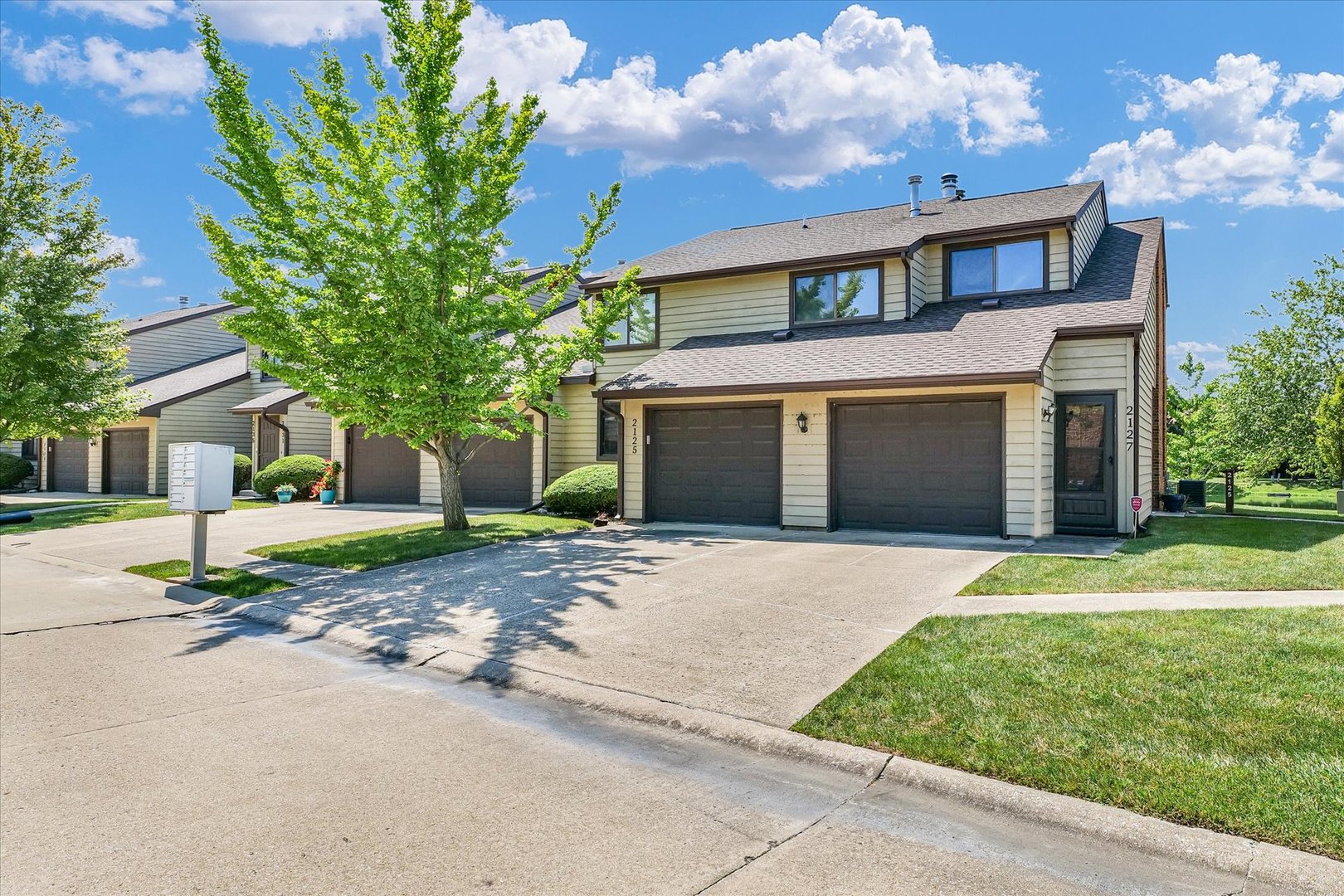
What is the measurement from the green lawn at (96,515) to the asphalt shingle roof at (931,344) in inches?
470

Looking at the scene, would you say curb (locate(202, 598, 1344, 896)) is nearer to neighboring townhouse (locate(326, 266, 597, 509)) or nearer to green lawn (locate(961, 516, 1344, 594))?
green lawn (locate(961, 516, 1344, 594))

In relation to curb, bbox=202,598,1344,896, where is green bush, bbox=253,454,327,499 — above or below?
above

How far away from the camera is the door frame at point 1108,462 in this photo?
12.7 m

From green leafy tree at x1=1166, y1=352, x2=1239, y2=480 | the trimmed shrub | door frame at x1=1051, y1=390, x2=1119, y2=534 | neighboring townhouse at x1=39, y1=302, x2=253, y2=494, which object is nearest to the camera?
door frame at x1=1051, y1=390, x2=1119, y2=534

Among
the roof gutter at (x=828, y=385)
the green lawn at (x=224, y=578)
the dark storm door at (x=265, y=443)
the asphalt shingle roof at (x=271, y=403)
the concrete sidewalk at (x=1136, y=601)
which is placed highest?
the asphalt shingle roof at (x=271, y=403)

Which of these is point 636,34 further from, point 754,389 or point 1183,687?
Answer: point 1183,687

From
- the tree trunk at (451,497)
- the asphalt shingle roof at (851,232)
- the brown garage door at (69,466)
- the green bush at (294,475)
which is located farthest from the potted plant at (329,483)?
the brown garage door at (69,466)

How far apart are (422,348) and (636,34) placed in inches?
308

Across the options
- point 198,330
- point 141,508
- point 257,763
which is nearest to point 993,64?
point 257,763

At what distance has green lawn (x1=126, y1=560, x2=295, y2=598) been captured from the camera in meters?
9.12

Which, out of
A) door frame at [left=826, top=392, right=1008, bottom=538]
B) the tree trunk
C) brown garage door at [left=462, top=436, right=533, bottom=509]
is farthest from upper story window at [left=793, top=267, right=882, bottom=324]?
the tree trunk

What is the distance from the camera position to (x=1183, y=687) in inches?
185

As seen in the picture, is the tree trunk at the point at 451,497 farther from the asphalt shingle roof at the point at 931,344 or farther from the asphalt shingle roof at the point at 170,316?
the asphalt shingle roof at the point at 170,316

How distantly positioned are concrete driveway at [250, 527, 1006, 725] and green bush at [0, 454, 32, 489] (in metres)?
27.8
